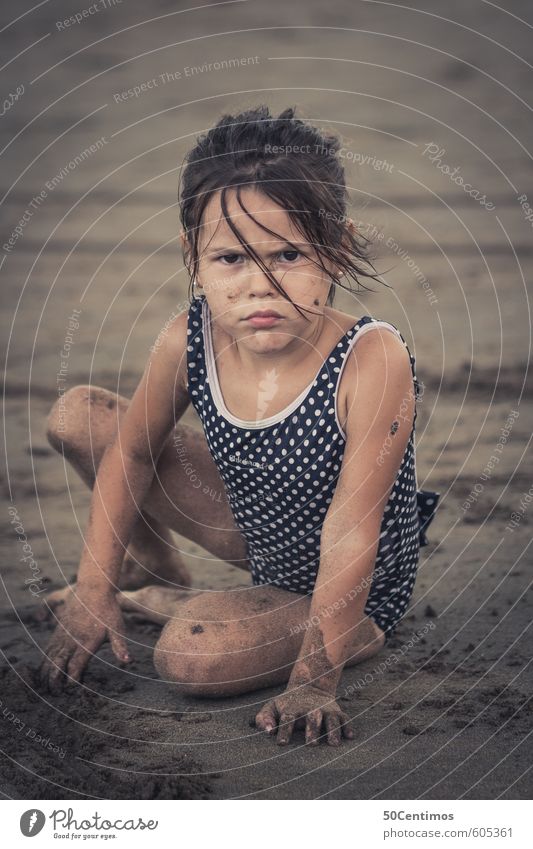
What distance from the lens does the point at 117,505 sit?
6.63 ft

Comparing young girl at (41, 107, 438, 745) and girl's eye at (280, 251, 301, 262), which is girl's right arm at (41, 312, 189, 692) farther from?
girl's eye at (280, 251, 301, 262)

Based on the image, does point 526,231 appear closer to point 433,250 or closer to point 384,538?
point 433,250

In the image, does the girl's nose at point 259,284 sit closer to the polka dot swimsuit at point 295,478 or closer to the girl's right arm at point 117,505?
the polka dot swimsuit at point 295,478

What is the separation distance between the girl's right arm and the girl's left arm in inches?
13.6

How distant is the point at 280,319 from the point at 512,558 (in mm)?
928

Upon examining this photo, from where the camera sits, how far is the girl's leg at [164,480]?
7.02ft

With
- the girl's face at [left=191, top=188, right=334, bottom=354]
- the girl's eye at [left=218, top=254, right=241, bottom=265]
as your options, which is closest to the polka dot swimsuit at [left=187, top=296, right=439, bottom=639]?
the girl's face at [left=191, top=188, right=334, bottom=354]

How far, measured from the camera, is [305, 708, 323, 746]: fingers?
65.6 inches

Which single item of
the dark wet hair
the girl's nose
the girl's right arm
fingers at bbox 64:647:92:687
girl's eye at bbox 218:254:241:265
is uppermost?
the dark wet hair

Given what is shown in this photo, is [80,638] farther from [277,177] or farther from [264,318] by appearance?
[277,177]

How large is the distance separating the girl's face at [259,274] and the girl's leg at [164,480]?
0.43 meters

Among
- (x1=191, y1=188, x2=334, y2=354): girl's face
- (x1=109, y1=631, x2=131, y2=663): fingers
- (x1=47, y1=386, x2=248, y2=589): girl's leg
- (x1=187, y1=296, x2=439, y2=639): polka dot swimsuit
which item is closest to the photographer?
(x1=191, y1=188, x2=334, y2=354): girl's face

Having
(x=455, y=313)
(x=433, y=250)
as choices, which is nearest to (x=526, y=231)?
(x=433, y=250)

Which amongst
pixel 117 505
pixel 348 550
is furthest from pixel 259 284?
pixel 117 505
